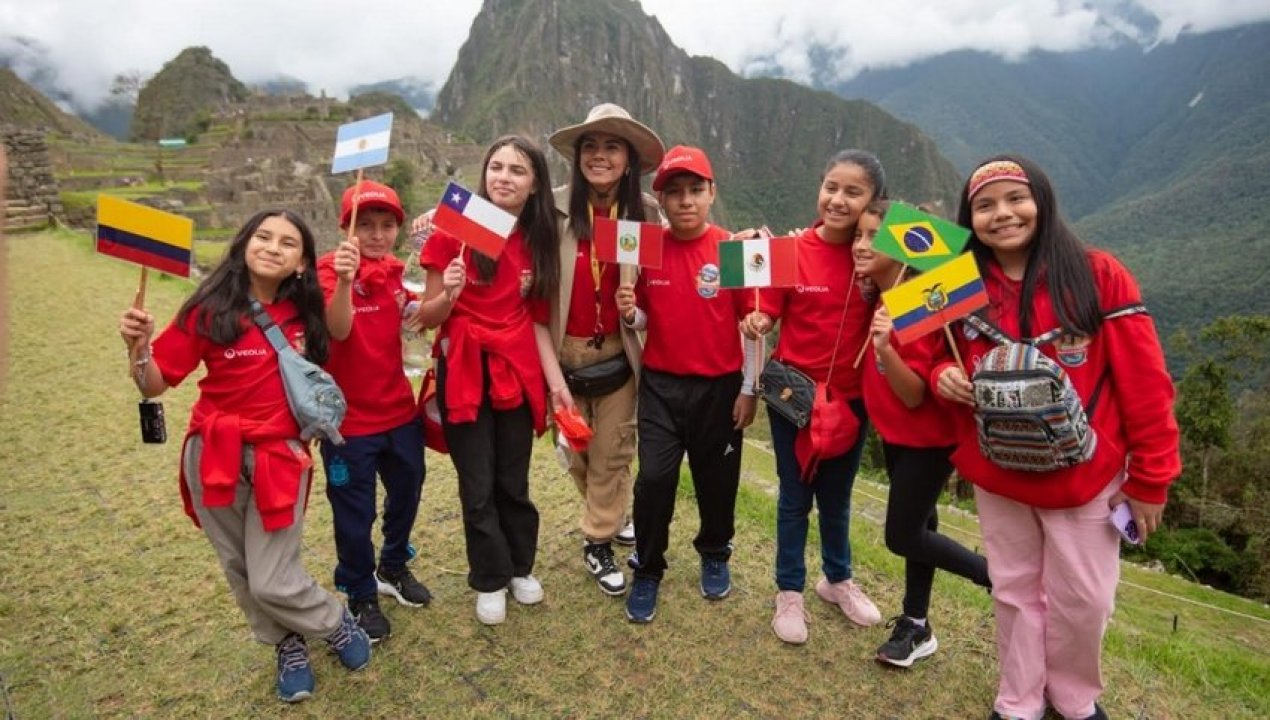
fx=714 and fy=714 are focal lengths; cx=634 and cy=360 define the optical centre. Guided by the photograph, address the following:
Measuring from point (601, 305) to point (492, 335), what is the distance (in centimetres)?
55

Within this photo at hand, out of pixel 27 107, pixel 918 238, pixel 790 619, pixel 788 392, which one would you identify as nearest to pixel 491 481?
pixel 788 392

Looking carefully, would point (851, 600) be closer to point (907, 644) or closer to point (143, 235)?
point (907, 644)

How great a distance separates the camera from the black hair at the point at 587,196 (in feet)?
10.6

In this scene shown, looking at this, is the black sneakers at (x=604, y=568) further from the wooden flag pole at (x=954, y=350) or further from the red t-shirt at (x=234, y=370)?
the wooden flag pole at (x=954, y=350)

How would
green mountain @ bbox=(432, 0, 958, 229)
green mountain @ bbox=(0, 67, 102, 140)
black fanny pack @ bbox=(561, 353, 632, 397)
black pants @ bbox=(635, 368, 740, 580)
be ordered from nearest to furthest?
1. black pants @ bbox=(635, 368, 740, 580)
2. black fanny pack @ bbox=(561, 353, 632, 397)
3. green mountain @ bbox=(0, 67, 102, 140)
4. green mountain @ bbox=(432, 0, 958, 229)

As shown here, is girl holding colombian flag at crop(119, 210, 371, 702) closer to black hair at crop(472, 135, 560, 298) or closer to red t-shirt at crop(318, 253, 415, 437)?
red t-shirt at crop(318, 253, 415, 437)

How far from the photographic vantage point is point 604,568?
354 centimetres

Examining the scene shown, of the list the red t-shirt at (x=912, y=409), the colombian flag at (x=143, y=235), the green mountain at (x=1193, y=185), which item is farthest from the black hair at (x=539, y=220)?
the green mountain at (x=1193, y=185)

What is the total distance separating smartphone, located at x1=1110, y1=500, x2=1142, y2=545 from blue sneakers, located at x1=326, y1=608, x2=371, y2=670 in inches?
109

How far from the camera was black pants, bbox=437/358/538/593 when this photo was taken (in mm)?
3068

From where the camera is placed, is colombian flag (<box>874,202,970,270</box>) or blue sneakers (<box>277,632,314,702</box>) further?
blue sneakers (<box>277,632,314,702</box>)

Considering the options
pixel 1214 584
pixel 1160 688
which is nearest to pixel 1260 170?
pixel 1214 584

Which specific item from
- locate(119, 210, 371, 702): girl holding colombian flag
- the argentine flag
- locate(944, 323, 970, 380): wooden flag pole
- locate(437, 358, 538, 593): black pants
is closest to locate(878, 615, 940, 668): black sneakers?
locate(944, 323, 970, 380): wooden flag pole

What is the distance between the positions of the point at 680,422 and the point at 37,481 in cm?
450
